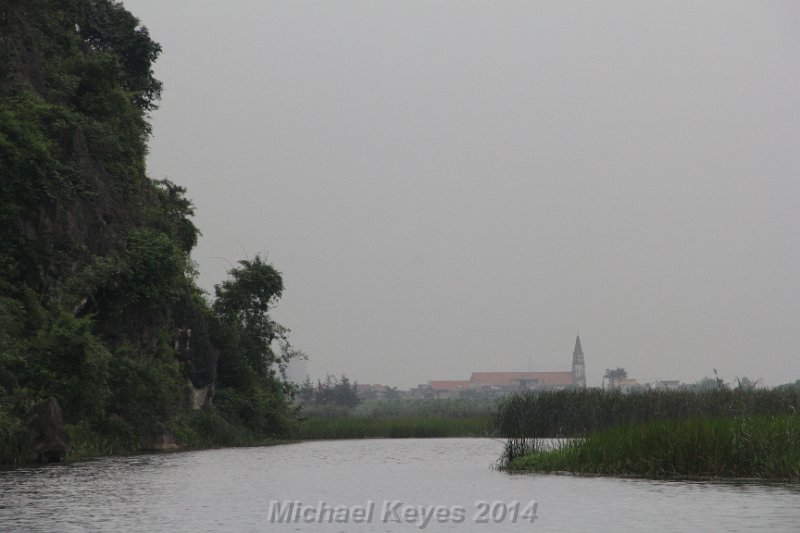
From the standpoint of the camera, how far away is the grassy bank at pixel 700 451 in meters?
23.4

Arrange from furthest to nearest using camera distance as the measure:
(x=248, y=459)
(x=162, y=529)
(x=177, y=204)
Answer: (x=177, y=204)
(x=248, y=459)
(x=162, y=529)

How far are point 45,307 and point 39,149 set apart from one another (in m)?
6.36

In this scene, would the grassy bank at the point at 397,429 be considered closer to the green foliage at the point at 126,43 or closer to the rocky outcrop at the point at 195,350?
the rocky outcrop at the point at 195,350

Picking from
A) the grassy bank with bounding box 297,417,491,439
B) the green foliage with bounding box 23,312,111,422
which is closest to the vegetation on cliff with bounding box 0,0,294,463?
the green foliage with bounding box 23,312,111,422

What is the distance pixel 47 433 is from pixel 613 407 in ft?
66.4

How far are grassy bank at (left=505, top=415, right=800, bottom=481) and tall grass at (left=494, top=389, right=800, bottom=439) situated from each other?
9.26 metres

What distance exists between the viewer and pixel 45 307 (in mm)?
42312

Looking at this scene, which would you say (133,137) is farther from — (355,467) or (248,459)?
(355,467)

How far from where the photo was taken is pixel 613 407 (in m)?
39.9

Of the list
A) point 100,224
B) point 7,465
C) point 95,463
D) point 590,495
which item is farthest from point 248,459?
point 590,495

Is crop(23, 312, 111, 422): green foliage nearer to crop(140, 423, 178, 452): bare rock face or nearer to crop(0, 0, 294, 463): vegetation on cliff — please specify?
crop(0, 0, 294, 463): vegetation on cliff

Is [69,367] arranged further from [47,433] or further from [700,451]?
[700,451]

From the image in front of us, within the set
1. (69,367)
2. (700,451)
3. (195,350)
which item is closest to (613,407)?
(700,451)

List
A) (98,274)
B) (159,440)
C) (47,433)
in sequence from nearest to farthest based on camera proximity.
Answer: (47,433) → (98,274) → (159,440)
